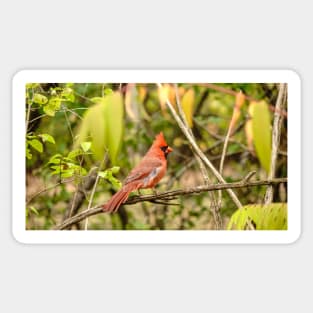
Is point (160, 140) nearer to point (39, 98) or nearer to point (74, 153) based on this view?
point (74, 153)

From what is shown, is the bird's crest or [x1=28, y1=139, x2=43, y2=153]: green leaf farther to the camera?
the bird's crest

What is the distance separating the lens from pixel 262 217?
2.36 meters

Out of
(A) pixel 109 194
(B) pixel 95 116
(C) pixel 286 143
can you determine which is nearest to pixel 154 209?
(A) pixel 109 194

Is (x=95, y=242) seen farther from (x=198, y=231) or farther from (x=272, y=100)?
(x=272, y=100)

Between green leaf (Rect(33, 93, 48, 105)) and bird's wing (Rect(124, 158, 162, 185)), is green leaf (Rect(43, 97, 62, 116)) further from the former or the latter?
bird's wing (Rect(124, 158, 162, 185))

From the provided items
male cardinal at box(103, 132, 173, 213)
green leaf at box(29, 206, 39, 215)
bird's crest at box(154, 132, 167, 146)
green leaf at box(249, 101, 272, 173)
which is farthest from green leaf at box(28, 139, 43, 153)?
green leaf at box(249, 101, 272, 173)

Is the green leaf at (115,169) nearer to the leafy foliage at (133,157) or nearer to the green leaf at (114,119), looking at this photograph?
the leafy foliage at (133,157)

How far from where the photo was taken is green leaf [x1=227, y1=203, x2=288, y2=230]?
7.69 feet

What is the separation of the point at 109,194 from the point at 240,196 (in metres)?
0.48

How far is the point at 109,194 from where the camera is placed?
2.47 m

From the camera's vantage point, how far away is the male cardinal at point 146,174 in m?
2.42

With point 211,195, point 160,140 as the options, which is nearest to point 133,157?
point 160,140

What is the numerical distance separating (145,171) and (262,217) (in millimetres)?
445

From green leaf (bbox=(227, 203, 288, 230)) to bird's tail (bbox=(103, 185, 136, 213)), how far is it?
0.38 metres
